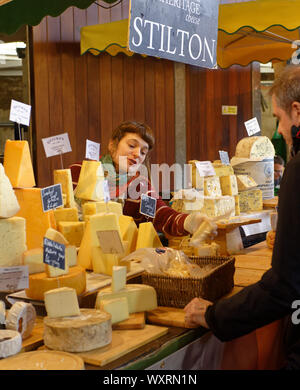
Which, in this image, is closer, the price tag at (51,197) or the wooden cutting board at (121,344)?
the wooden cutting board at (121,344)

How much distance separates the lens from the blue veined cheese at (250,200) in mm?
3455

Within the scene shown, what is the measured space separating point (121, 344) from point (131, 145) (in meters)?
1.85

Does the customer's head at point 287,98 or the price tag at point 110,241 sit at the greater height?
the customer's head at point 287,98

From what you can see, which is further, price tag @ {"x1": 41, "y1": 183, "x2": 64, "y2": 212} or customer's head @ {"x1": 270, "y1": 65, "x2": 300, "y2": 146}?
price tag @ {"x1": 41, "y1": 183, "x2": 64, "y2": 212}

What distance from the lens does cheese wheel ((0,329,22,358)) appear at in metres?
1.29

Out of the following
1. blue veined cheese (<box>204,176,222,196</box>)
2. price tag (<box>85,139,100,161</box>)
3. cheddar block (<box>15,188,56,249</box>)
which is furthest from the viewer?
blue veined cheese (<box>204,176,222,196</box>)

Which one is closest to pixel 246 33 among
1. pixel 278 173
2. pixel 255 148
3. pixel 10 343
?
pixel 278 173

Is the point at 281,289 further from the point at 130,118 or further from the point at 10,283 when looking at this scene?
the point at 130,118

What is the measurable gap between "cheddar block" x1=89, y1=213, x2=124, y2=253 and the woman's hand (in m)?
0.34

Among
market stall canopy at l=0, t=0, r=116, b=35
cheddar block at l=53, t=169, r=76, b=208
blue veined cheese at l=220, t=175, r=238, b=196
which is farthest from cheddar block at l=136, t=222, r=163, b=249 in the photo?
blue veined cheese at l=220, t=175, r=238, b=196

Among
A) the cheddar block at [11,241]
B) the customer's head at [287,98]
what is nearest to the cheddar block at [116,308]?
the cheddar block at [11,241]

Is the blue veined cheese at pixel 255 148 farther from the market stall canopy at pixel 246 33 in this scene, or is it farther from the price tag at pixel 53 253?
the price tag at pixel 53 253

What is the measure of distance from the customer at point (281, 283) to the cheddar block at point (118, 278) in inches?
9.1

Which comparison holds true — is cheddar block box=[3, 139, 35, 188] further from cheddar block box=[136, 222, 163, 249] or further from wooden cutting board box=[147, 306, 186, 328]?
wooden cutting board box=[147, 306, 186, 328]
